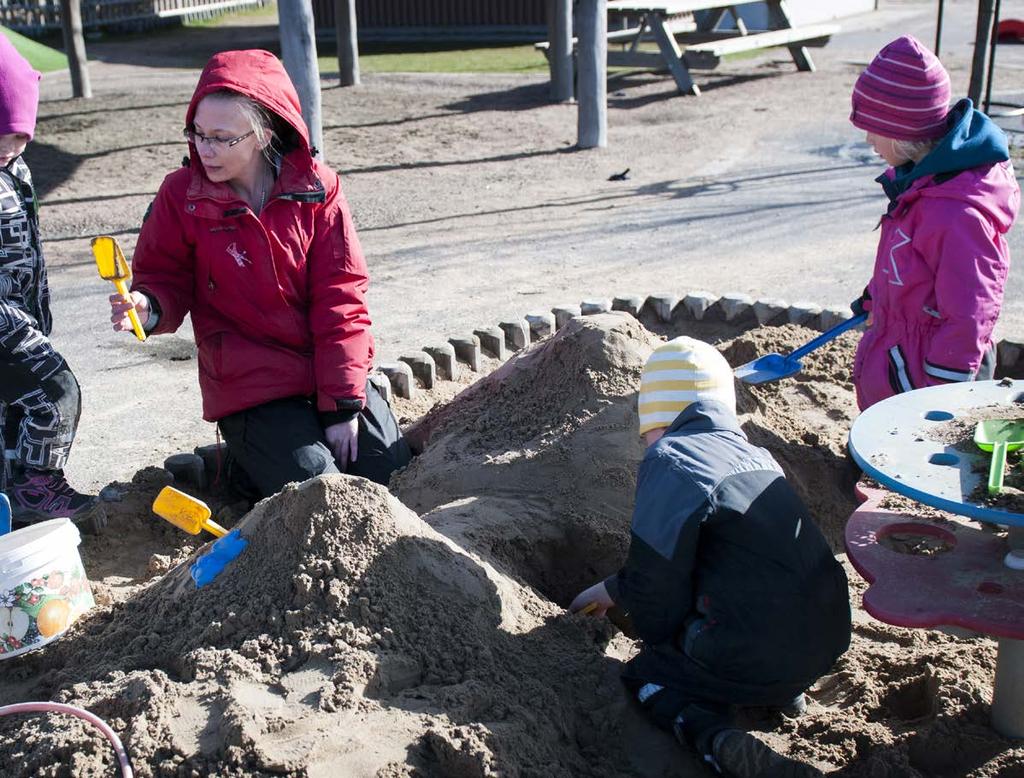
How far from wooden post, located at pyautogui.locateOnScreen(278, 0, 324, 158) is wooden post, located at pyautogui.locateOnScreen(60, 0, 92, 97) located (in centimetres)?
551

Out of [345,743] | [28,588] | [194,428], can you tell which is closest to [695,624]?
[345,743]

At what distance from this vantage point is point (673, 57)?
13117 millimetres

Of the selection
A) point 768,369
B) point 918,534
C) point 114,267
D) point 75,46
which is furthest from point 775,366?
point 75,46

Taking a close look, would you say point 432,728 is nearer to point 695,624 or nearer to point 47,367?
point 695,624

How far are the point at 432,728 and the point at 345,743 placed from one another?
0.17 m

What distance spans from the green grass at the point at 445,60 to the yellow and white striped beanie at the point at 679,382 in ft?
42.9

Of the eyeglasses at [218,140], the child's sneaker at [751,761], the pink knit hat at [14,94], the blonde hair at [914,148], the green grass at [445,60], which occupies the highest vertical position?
the pink knit hat at [14,94]

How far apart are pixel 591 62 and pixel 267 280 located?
6867 millimetres

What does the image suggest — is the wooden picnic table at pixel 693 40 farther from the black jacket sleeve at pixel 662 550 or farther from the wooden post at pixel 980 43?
the black jacket sleeve at pixel 662 550

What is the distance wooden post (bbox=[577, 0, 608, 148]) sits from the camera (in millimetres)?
9992

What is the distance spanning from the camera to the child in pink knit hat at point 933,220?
11.3 ft

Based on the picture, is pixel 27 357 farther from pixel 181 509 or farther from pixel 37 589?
pixel 37 589

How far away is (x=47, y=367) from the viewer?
3756mm

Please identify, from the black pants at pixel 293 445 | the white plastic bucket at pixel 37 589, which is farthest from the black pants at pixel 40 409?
the white plastic bucket at pixel 37 589
